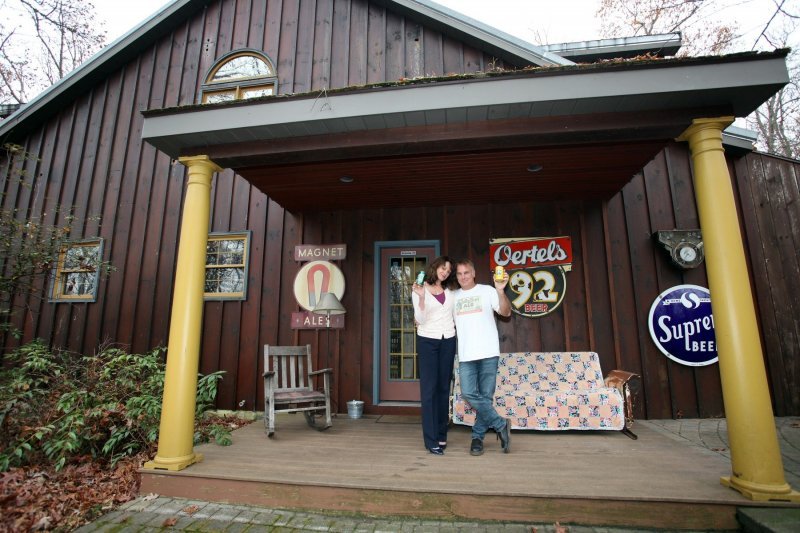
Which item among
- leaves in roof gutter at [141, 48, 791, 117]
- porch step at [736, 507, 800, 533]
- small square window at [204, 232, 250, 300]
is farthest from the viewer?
small square window at [204, 232, 250, 300]

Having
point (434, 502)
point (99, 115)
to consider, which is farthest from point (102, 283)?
point (434, 502)

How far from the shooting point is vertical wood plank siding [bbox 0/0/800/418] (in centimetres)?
501

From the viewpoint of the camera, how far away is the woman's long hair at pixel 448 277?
3.56 meters

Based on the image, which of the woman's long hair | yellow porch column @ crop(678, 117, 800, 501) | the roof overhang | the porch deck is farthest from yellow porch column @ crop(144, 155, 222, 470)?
the roof overhang

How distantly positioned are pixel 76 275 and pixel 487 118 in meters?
6.70

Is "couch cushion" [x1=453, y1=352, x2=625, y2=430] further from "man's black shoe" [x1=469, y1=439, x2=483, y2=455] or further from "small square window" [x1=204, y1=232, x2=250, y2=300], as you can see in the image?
"small square window" [x1=204, y1=232, x2=250, y2=300]

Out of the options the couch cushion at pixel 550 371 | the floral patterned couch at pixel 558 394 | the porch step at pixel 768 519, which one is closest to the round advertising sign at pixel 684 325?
the floral patterned couch at pixel 558 394

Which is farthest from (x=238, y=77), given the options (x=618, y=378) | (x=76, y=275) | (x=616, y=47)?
(x=618, y=378)

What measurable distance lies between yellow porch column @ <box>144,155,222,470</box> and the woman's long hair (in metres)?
1.99

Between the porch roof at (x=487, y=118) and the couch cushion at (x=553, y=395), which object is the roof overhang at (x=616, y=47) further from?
the couch cushion at (x=553, y=395)

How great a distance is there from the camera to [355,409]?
5.01m

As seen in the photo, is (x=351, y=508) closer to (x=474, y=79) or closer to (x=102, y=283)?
(x=474, y=79)

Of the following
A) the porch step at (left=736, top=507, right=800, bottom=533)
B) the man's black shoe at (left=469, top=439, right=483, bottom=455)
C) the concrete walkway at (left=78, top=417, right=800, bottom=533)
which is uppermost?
the man's black shoe at (left=469, top=439, right=483, bottom=455)

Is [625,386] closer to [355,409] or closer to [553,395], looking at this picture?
[553,395]
